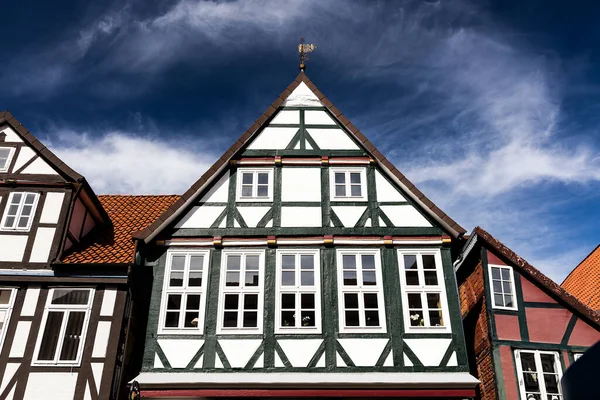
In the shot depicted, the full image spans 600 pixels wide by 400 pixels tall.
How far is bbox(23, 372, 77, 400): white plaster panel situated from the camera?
41.9ft

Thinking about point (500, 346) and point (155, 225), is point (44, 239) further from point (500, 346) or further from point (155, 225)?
point (500, 346)

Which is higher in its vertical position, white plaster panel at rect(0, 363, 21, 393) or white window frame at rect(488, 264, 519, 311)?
white window frame at rect(488, 264, 519, 311)

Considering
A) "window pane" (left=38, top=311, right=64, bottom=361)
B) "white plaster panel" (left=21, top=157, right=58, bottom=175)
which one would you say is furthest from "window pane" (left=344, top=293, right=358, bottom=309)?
"white plaster panel" (left=21, top=157, right=58, bottom=175)

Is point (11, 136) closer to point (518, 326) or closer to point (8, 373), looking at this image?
point (8, 373)

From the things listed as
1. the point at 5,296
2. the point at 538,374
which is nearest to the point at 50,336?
the point at 5,296

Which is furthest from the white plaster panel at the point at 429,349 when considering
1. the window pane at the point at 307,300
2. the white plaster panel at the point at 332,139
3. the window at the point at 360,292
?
the white plaster panel at the point at 332,139

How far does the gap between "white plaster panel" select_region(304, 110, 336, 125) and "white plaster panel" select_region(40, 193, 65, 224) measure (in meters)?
7.36

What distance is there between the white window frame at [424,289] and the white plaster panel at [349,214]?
Answer: 1.47 meters

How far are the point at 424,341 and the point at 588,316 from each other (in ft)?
15.2

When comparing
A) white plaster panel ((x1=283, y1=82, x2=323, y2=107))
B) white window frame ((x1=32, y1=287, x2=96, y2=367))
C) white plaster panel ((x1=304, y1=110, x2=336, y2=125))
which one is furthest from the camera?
white plaster panel ((x1=283, y1=82, x2=323, y2=107))

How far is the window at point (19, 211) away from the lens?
14.7 metres

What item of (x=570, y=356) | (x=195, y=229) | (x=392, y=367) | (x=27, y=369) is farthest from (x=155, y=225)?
(x=570, y=356)

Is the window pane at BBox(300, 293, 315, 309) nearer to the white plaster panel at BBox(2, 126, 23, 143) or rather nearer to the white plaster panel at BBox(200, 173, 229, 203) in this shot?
the white plaster panel at BBox(200, 173, 229, 203)

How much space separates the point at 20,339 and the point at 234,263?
5.51 meters
